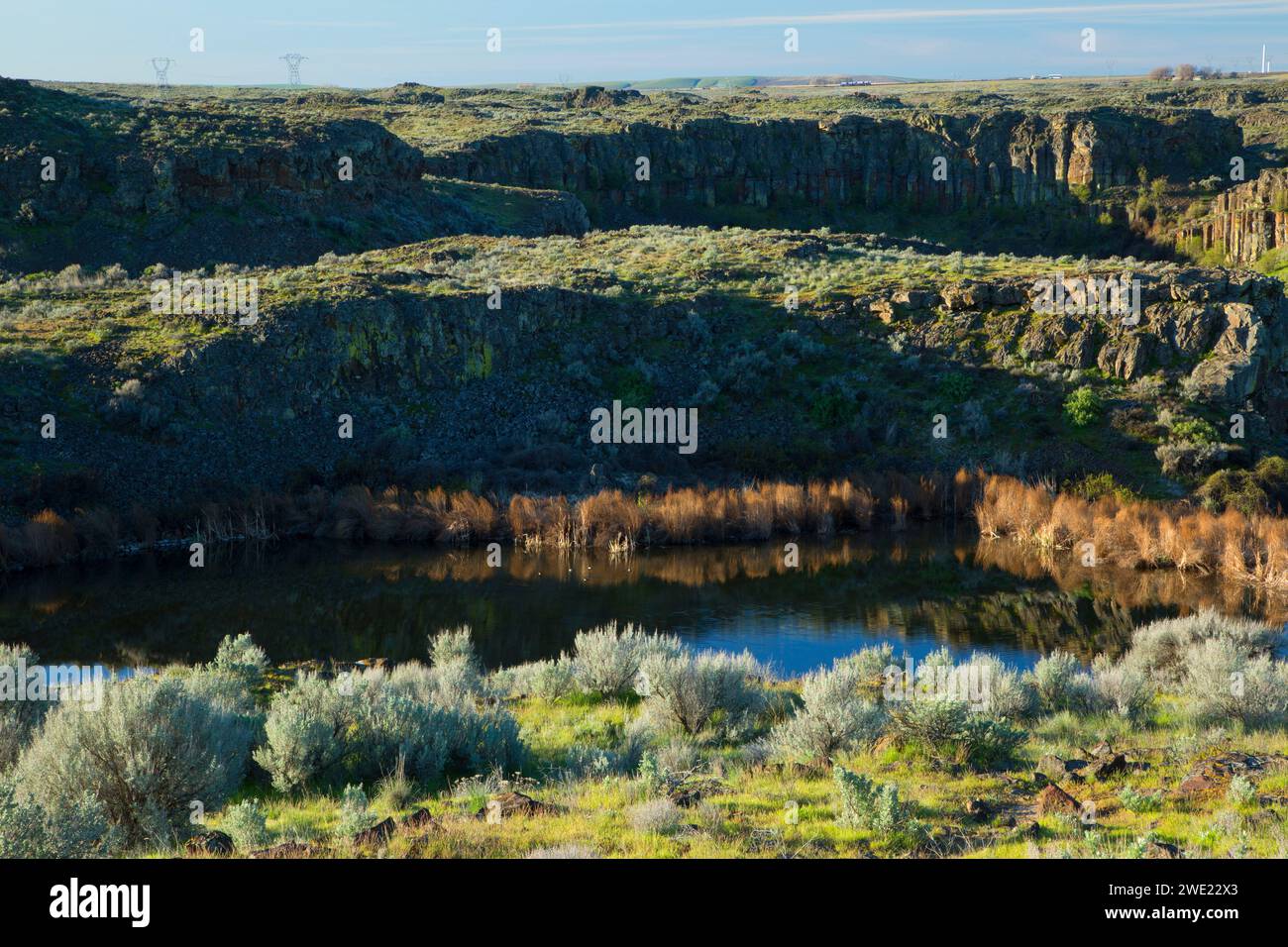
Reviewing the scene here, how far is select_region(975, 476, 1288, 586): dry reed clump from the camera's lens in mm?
26062

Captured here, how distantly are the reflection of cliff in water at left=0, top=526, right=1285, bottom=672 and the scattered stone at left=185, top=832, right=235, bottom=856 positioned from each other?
1259 cm

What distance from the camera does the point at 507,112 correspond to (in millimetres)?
106812

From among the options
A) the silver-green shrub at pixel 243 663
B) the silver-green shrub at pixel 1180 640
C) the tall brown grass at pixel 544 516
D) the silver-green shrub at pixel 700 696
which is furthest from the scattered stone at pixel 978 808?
the tall brown grass at pixel 544 516

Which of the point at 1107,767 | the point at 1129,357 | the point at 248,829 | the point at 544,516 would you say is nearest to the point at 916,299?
the point at 1129,357

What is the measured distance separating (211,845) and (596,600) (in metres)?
17.2

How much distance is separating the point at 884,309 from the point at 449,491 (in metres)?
16.1

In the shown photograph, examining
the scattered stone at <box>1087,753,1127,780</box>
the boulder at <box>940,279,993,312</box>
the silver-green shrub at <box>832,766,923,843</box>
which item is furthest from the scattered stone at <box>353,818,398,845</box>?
the boulder at <box>940,279,993,312</box>

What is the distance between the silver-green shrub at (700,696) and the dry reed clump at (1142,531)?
54.9 ft

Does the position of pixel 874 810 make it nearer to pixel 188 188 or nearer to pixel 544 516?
pixel 544 516

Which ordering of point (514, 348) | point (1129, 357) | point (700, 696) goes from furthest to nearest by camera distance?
point (514, 348) < point (1129, 357) < point (700, 696)

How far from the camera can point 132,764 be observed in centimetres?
894

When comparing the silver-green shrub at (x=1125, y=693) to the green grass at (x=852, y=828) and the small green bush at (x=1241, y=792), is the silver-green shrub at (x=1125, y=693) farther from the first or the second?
the small green bush at (x=1241, y=792)

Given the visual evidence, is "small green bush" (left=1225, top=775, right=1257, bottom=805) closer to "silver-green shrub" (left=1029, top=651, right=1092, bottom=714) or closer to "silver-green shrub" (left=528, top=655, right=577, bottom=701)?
"silver-green shrub" (left=1029, top=651, right=1092, bottom=714)

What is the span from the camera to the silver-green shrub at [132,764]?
877cm
